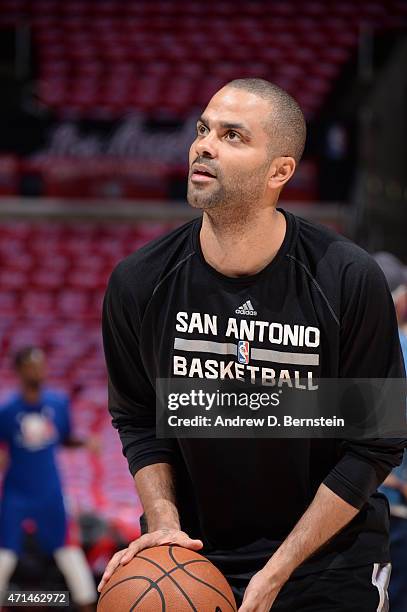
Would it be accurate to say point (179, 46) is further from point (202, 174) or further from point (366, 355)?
point (366, 355)

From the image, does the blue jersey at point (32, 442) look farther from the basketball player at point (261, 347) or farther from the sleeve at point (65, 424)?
the basketball player at point (261, 347)

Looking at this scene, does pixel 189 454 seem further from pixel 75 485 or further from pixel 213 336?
pixel 75 485

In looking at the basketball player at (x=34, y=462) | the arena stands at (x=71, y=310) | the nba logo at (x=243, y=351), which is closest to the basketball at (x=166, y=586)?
the nba logo at (x=243, y=351)

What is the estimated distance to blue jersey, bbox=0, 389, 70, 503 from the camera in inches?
229

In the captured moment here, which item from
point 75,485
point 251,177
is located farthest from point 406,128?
point 251,177

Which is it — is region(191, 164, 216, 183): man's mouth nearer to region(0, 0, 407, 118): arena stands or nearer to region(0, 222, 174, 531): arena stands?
region(0, 222, 174, 531): arena stands

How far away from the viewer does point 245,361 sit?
2268 millimetres

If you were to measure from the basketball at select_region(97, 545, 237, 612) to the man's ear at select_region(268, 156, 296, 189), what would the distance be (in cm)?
83

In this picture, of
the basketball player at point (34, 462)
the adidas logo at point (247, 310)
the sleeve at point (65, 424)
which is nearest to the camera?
the adidas logo at point (247, 310)

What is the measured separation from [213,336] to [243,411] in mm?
186

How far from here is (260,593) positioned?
7.00 feet

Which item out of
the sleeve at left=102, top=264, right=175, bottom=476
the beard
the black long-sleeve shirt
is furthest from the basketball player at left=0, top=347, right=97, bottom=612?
the beard

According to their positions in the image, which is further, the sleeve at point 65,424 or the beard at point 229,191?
the sleeve at point 65,424

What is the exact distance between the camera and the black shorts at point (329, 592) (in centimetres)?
226
